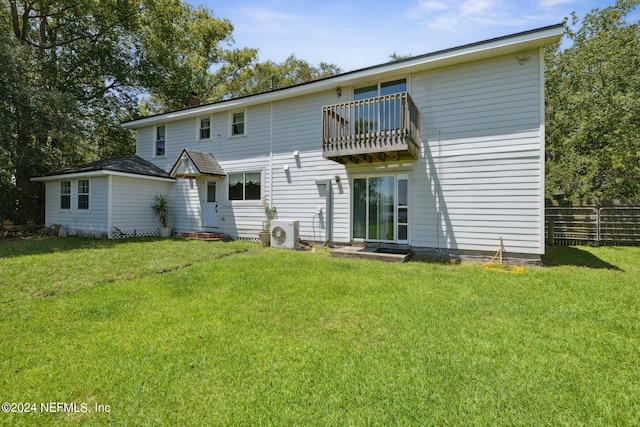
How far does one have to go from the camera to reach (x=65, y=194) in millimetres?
12883

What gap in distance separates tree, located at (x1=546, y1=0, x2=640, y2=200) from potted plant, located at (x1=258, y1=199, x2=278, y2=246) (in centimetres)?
1367

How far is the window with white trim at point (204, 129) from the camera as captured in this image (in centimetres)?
1272

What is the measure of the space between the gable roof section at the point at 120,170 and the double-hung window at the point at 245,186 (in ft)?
11.3

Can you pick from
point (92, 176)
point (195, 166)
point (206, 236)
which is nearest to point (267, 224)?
point (206, 236)

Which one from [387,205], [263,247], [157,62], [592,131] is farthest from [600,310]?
[157,62]

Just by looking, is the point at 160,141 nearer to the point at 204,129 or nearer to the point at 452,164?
the point at 204,129

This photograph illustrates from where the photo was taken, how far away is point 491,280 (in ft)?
18.7

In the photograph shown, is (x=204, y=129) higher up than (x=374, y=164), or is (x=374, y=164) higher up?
(x=204, y=129)

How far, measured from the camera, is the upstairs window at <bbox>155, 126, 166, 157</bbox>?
46.0 ft

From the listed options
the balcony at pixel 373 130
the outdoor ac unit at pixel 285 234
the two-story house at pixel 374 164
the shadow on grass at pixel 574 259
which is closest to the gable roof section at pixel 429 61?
the two-story house at pixel 374 164

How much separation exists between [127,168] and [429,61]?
1215 centimetres

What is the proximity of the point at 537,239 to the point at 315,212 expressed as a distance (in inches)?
249

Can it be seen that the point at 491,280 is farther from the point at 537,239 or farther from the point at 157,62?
the point at 157,62

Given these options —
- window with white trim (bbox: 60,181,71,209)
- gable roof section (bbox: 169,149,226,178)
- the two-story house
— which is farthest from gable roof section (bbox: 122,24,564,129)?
window with white trim (bbox: 60,181,71,209)
